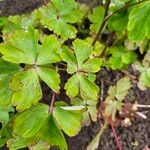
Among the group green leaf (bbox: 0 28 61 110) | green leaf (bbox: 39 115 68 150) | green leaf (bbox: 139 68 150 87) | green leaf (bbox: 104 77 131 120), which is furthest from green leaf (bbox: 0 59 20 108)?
green leaf (bbox: 139 68 150 87)

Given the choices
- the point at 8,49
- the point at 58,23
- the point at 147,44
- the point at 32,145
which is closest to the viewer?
the point at 8,49

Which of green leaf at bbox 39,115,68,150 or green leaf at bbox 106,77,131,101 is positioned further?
green leaf at bbox 106,77,131,101

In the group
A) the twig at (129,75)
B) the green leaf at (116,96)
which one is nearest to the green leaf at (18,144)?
the green leaf at (116,96)

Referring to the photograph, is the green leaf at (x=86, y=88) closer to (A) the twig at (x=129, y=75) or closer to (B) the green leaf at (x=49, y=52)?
(B) the green leaf at (x=49, y=52)

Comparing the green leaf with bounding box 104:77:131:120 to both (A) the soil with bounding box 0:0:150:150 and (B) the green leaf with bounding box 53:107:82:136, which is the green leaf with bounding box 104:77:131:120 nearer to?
(A) the soil with bounding box 0:0:150:150

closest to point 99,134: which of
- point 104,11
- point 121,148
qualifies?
point 121,148

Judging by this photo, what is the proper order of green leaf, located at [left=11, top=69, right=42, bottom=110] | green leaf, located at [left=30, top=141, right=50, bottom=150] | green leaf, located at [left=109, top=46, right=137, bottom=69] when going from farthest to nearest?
green leaf, located at [left=109, top=46, right=137, bottom=69]
green leaf, located at [left=30, top=141, right=50, bottom=150]
green leaf, located at [left=11, top=69, right=42, bottom=110]

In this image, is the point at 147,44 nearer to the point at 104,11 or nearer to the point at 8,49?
the point at 104,11
